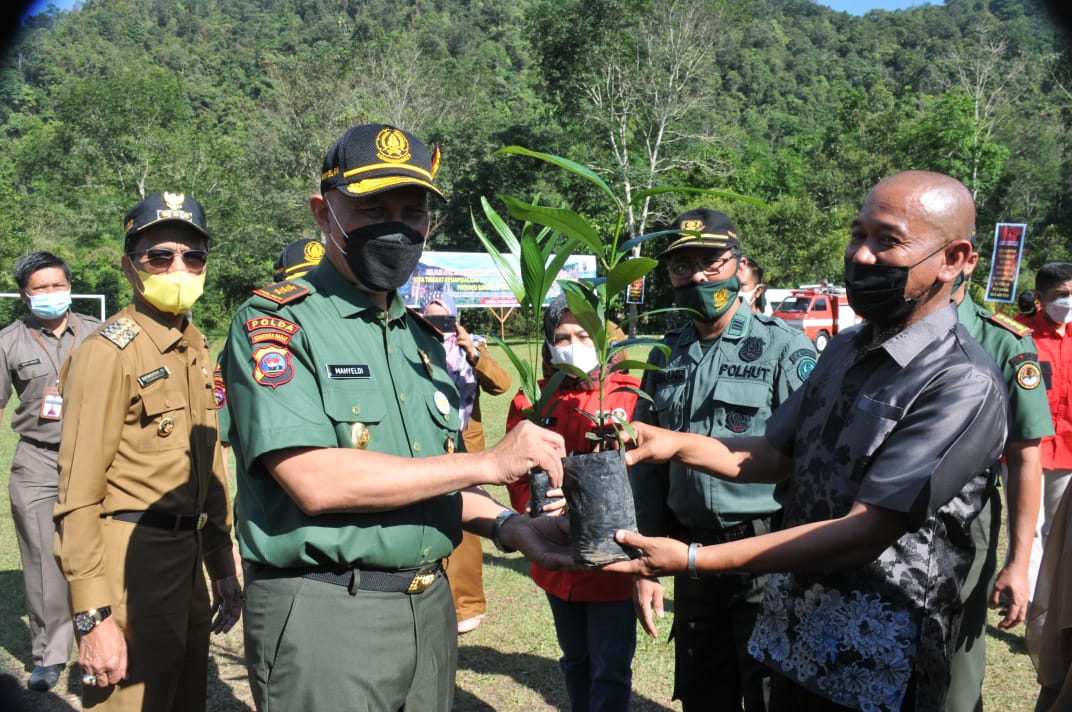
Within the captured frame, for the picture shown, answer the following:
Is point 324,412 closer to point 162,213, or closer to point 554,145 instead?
point 162,213

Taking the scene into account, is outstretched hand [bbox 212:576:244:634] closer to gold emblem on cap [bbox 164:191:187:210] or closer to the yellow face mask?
the yellow face mask

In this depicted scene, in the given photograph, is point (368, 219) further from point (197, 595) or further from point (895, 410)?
point (197, 595)

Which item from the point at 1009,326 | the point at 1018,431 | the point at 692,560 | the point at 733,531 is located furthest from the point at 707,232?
the point at 692,560

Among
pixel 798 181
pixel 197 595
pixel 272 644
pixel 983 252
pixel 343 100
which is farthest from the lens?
pixel 798 181

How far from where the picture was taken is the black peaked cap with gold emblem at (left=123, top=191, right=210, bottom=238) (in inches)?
132

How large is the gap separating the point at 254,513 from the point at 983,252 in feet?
140

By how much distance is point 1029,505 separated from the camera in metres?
3.64

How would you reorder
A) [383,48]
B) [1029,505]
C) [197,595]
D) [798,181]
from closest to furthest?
[197,595]
[1029,505]
[798,181]
[383,48]

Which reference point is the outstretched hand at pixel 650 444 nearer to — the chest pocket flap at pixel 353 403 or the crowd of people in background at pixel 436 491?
the crowd of people in background at pixel 436 491

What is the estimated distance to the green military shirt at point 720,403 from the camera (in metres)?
3.32

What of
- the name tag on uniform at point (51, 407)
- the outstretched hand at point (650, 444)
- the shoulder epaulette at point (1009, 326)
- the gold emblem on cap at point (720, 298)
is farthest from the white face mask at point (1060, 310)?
the name tag on uniform at point (51, 407)

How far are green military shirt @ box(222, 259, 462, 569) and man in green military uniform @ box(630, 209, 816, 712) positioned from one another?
1.33 meters

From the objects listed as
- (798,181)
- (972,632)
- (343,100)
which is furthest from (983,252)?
(972,632)

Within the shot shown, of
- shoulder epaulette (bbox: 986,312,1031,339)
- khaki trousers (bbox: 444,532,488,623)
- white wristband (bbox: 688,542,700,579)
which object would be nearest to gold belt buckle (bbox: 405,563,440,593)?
white wristband (bbox: 688,542,700,579)
